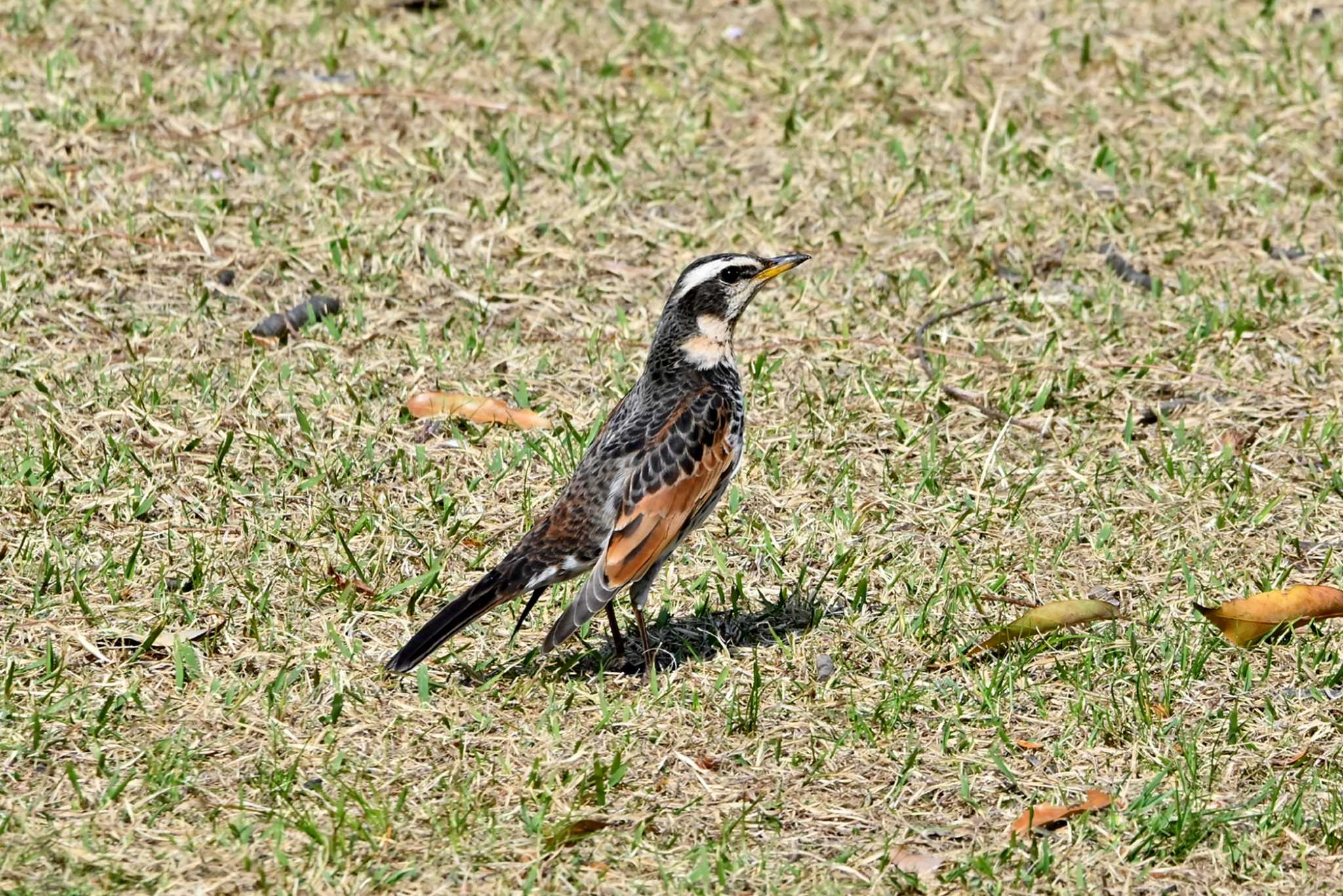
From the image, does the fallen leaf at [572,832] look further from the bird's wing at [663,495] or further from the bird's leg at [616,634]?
the bird's leg at [616,634]

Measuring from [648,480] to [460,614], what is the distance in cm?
91

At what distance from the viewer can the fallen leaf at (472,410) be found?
8.26 m

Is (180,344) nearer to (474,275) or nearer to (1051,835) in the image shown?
(474,275)

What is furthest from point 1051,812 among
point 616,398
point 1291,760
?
point 616,398

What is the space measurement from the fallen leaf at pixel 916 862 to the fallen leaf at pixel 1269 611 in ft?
5.84

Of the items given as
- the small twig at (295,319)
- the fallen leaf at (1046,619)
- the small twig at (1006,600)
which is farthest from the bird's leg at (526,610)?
the small twig at (295,319)

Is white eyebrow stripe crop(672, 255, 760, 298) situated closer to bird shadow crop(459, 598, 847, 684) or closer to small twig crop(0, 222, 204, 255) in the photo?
bird shadow crop(459, 598, 847, 684)

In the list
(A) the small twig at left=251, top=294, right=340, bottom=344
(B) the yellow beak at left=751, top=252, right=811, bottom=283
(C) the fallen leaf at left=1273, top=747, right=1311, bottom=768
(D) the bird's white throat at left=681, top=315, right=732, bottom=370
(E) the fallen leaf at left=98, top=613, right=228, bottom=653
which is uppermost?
(B) the yellow beak at left=751, top=252, right=811, bottom=283

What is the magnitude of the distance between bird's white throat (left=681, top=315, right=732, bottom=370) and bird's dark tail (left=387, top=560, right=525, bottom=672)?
1.27 m

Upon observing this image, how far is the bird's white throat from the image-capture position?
7.10 metres

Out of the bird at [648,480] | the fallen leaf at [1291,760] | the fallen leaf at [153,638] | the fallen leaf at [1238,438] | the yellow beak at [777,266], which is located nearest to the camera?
the fallen leaf at [1291,760]

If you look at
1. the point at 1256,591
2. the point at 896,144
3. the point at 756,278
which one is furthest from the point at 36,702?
the point at 896,144

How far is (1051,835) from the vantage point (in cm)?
564

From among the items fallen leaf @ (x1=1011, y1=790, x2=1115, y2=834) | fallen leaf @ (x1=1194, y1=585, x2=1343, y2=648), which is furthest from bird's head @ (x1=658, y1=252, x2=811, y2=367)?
fallen leaf @ (x1=1011, y1=790, x2=1115, y2=834)
